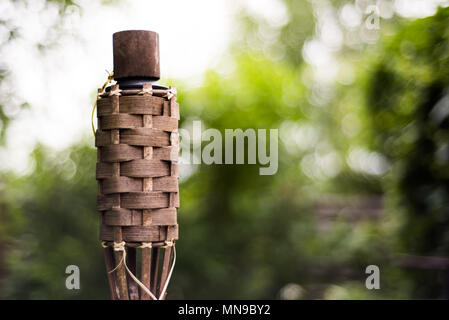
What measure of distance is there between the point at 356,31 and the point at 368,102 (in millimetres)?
3596

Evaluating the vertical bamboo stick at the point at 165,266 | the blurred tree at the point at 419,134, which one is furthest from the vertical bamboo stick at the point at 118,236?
the blurred tree at the point at 419,134

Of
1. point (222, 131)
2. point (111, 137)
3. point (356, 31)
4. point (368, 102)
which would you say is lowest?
point (111, 137)

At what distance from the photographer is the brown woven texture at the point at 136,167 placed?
4.38 feet

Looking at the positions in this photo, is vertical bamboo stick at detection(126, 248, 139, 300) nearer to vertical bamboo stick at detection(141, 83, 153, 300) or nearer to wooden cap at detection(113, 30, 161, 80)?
vertical bamboo stick at detection(141, 83, 153, 300)

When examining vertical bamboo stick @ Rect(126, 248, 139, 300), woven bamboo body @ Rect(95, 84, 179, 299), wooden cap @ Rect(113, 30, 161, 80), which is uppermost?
wooden cap @ Rect(113, 30, 161, 80)

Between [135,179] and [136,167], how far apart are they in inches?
1.3

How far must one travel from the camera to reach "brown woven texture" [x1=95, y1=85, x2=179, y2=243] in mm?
1334

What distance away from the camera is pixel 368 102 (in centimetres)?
405

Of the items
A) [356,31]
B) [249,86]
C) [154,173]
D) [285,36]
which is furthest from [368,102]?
[285,36]

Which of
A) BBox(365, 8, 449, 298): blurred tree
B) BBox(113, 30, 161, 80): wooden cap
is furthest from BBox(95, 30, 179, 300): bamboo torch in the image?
BBox(365, 8, 449, 298): blurred tree

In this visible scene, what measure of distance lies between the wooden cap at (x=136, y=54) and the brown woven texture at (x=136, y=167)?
0.05 meters
